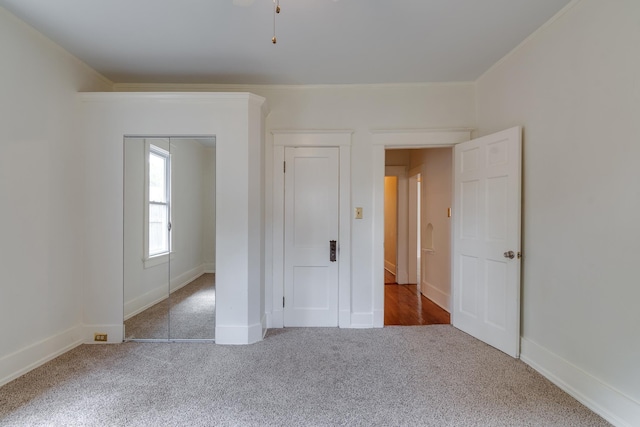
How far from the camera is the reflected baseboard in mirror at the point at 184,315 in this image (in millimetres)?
2646

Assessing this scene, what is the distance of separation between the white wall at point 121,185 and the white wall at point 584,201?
250cm

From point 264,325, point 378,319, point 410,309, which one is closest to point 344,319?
point 378,319

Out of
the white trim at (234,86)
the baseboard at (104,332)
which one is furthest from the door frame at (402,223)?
the baseboard at (104,332)

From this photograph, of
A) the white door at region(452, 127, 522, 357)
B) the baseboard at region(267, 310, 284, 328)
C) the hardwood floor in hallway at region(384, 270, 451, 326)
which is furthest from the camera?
the hardwood floor in hallway at region(384, 270, 451, 326)

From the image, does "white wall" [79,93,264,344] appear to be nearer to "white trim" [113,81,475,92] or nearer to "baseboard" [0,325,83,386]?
"baseboard" [0,325,83,386]

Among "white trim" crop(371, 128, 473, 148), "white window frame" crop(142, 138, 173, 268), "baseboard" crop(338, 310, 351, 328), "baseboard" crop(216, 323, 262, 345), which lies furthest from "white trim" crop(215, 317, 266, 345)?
"white trim" crop(371, 128, 473, 148)

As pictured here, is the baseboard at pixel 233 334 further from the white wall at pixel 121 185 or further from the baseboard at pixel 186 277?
the baseboard at pixel 186 277

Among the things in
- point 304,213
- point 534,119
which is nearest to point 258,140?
point 304,213

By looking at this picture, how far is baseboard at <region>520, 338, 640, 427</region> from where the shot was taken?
1.57 meters

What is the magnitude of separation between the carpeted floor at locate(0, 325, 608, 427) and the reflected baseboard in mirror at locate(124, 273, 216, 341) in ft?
0.37

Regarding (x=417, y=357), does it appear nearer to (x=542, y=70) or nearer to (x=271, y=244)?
(x=271, y=244)

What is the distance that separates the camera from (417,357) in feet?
7.76

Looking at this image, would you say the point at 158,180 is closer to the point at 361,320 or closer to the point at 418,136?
the point at 361,320

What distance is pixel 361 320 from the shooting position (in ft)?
9.92
